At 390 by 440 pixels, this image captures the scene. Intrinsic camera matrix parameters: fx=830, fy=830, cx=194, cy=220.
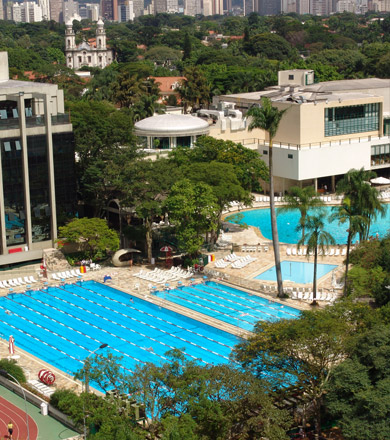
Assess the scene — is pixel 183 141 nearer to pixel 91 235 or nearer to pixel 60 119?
pixel 60 119

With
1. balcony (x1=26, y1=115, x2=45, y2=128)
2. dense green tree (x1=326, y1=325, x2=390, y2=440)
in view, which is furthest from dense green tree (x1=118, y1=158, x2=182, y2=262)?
dense green tree (x1=326, y1=325, x2=390, y2=440)

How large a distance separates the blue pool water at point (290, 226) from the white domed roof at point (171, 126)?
7.43 metres

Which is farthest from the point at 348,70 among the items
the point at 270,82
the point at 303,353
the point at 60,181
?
the point at 303,353

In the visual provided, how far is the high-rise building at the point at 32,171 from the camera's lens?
46781 millimetres

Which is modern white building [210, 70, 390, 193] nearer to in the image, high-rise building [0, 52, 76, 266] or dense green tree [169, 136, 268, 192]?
dense green tree [169, 136, 268, 192]

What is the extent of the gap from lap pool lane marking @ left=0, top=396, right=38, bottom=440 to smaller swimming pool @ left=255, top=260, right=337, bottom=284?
1803 cm

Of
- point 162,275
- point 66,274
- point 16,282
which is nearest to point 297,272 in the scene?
point 162,275

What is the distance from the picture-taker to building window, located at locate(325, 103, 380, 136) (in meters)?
64.8

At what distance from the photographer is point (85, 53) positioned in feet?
588

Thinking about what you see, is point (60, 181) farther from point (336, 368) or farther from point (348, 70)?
point (348, 70)

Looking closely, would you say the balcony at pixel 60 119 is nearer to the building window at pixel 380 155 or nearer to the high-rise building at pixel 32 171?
the high-rise building at pixel 32 171

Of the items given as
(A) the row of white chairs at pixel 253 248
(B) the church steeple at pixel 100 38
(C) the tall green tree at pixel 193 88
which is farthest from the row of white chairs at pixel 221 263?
(B) the church steeple at pixel 100 38

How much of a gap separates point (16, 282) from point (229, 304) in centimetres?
1227

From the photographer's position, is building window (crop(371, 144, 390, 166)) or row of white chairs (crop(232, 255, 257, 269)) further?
building window (crop(371, 144, 390, 166))
